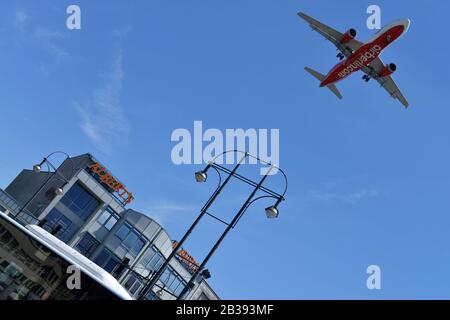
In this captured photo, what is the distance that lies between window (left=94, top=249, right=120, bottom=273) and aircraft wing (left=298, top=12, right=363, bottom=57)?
33.5 meters

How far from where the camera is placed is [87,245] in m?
41.8

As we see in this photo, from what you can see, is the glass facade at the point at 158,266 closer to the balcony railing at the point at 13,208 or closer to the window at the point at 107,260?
the window at the point at 107,260

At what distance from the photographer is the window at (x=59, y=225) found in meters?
39.0

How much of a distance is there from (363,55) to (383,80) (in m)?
7.11

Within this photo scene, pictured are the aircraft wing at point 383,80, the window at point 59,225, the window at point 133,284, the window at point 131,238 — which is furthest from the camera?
the aircraft wing at point 383,80

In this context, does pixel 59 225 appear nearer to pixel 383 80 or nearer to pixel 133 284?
pixel 133 284

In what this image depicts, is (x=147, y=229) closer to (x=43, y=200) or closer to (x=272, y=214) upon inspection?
(x=43, y=200)

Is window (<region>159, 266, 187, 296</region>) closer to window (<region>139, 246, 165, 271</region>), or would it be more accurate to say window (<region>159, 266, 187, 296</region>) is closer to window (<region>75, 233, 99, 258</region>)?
window (<region>139, 246, 165, 271</region>)

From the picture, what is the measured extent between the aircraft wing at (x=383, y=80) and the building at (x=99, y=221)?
100 ft

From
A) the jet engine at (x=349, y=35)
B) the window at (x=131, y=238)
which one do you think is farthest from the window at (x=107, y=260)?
the jet engine at (x=349, y=35)

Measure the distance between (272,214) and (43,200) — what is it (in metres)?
32.4

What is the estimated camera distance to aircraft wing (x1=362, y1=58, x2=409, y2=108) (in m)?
46.1
